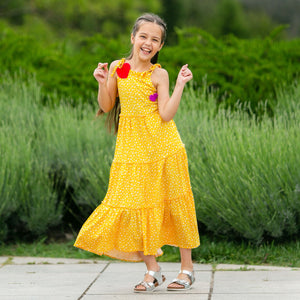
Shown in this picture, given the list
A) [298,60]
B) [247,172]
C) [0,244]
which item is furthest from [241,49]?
[0,244]

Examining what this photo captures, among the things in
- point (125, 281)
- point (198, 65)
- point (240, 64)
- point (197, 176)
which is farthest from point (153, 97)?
point (240, 64)

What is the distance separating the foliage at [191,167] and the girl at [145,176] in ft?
4.02

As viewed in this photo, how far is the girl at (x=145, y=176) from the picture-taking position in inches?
162

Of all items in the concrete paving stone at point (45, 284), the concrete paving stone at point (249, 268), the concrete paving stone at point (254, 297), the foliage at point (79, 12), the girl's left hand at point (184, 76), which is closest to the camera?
the concrete paving stone at point (254, 297)

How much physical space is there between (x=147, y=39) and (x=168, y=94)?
0.36 meters

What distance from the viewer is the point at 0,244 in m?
6.15

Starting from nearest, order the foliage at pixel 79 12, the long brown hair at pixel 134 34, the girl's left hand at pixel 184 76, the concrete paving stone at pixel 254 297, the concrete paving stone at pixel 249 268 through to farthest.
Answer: the concrete paving stone at pixel 254 297, the girl's left hand at pixel 184 76, the long brown hair at pixel 134 34, the concrete paving stone at pixel 249 268, the foliage at pixel 79 12

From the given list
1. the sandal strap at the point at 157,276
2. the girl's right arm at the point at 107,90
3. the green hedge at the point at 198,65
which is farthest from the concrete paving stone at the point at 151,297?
the green hedge at the point at 198,65

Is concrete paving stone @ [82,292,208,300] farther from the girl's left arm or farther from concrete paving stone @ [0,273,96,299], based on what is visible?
the girl's left arm

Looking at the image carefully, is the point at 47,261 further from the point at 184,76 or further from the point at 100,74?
the point at 184,76

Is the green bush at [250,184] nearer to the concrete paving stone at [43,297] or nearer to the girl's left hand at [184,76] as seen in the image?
the girl's left hand at [184,76]

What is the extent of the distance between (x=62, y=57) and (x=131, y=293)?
5.96 m

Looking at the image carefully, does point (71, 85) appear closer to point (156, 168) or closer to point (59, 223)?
point (59, 223)

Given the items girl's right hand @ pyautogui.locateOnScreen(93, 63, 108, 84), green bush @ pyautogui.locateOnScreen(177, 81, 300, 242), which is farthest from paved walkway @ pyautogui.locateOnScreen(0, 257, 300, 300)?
girl's right hand @ pyautogui.locateOnScreen(93, 63, 108, 84)
